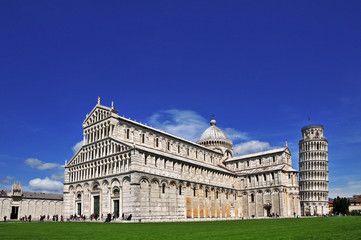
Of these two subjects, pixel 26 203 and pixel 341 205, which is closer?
pixel 26 203

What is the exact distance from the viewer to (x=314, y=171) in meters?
99.0

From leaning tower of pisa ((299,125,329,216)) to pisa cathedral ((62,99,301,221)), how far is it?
29.2 m

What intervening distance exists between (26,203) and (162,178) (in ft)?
164

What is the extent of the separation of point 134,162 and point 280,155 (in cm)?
4092

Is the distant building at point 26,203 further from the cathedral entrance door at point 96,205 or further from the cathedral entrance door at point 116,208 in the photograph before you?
the cathedral entrance door at point 116,208

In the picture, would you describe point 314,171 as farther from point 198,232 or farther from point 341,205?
point 198,232

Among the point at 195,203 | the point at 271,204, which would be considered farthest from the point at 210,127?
the point at 195,203

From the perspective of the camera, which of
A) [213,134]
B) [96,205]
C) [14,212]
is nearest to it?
[96,205]

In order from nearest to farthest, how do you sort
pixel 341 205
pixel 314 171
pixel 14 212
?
pixel 14 212
pixel 341 205
pixel 314 171

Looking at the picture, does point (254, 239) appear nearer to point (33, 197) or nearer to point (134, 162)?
point (134, 162)

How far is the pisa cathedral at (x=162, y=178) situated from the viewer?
48906 millimetres

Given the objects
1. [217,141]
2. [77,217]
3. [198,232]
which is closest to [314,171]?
[217,141]

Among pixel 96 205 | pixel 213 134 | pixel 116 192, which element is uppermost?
pixel 213 134

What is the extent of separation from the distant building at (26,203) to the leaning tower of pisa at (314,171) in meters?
76.4
